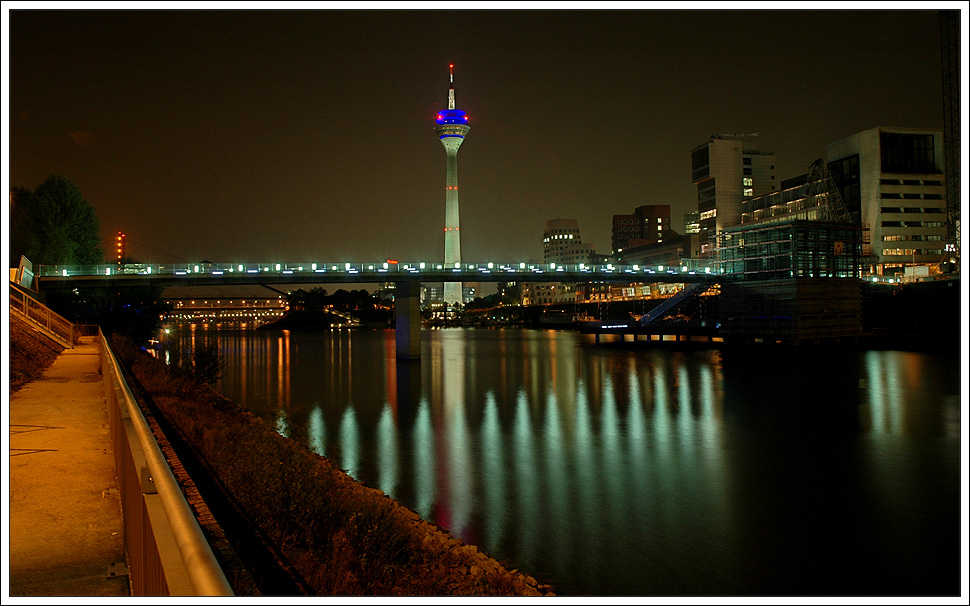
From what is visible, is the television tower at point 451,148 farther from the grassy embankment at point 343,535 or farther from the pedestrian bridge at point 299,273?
the grassy embankment at point 343,535

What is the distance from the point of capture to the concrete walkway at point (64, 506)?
579 centimetres

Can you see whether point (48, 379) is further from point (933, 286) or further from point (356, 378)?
point (933, 286)

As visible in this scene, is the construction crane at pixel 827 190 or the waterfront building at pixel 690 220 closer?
the construction crane at pixel 827 190

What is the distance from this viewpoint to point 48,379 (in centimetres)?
1866

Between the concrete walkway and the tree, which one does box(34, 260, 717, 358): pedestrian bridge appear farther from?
the concrete walkway

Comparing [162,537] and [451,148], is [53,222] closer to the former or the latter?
[162,537]

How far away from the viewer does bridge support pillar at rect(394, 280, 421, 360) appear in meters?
64.4

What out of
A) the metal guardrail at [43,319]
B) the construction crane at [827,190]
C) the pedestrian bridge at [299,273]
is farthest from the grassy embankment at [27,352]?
the construction crane at [827,190]

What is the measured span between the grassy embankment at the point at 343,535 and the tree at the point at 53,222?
5731cm

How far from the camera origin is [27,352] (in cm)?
2339

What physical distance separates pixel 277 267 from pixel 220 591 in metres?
62.8

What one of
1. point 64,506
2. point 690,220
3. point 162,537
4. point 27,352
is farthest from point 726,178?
point 162,537

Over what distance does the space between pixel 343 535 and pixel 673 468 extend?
1434 centimetres

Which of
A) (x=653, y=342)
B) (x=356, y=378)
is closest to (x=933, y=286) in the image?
(x=653, y=342)
